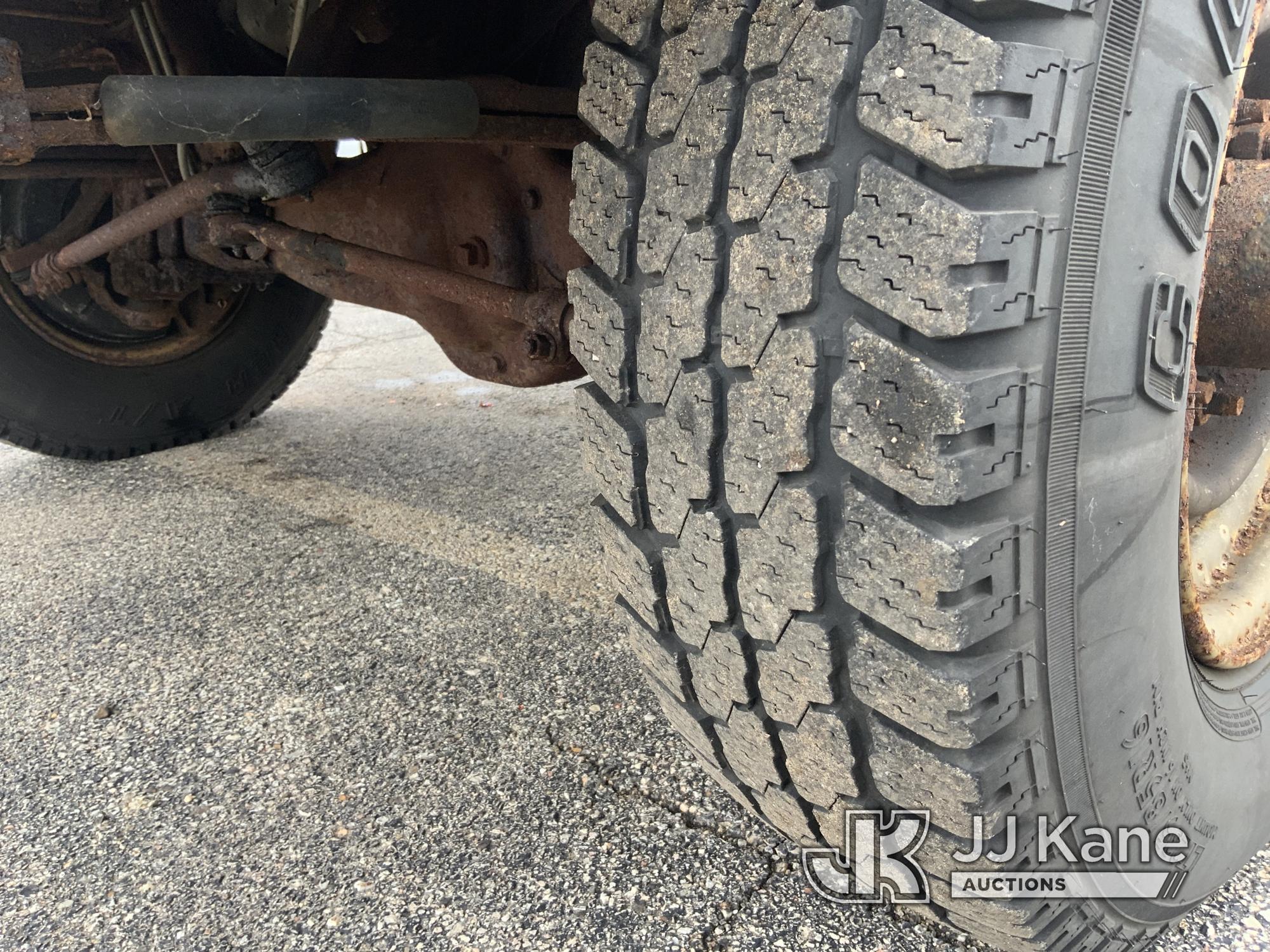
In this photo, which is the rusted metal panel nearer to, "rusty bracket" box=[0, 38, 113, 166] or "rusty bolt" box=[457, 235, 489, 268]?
"rusty bolt" box=[457, 235, 489, 268]

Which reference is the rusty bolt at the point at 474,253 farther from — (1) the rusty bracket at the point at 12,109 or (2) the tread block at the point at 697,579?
(2) the tread block at the point at 697,579

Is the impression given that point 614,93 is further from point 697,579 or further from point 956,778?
point 956,778

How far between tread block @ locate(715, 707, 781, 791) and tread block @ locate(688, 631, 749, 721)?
2cm

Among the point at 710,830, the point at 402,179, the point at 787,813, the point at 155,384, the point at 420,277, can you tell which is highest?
the point at 402,179

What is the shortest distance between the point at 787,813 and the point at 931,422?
1.87 ft

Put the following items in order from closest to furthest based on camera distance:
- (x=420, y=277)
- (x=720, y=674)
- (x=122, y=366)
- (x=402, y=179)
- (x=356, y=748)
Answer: (x=720, y=674)
(x=356, y=748)
(x=420, y=277)
(x=402, y=179)
(x=122, y=366)

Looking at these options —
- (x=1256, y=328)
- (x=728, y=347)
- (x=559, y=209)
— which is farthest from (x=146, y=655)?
(x=1256, y=328)

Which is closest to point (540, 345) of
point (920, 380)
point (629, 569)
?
point (629, 569)

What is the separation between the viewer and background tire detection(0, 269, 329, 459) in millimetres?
2725

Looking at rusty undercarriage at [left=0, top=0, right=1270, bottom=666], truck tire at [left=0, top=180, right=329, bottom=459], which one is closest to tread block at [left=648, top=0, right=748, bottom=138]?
rusty undercarriage at [left=0, top=0, right=1270, bottom=666]

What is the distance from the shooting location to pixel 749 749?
1.09 m

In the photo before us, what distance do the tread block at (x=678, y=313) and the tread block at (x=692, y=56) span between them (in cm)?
13

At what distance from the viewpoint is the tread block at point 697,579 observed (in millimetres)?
975

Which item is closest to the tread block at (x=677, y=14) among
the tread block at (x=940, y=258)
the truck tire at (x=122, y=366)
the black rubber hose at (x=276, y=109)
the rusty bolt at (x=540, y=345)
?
the tread block at (x=940, y=258)
